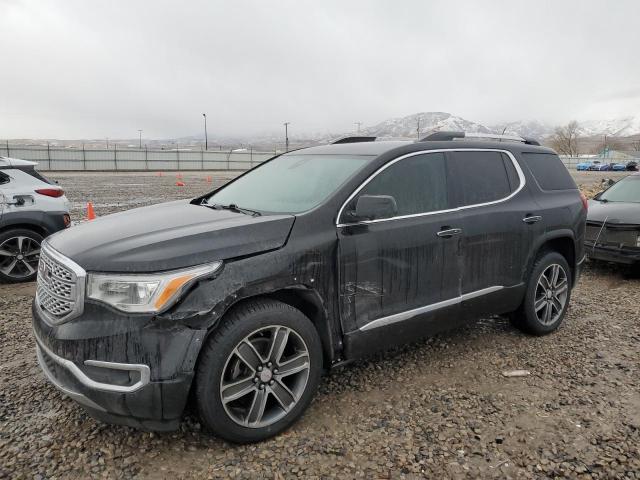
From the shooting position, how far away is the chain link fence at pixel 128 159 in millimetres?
41344

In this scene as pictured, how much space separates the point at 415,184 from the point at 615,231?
483 cm

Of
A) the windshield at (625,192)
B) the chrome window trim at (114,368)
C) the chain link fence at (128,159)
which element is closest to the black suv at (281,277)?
the chrome window trim at (114,368)

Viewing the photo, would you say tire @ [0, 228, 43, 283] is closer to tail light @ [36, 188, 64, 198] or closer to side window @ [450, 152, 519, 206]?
tail light @ [36, 188, 64, 198]

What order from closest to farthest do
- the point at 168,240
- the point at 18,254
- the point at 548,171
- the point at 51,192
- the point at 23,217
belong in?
1. the point at 168,240
2. the point at 548,171
3. the point at 23,217
4. the point at 18,254
5. the point at 51,192

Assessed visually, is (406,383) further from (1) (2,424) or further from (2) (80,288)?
(1) (2,424)

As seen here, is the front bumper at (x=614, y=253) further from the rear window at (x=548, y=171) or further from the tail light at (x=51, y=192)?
the tail light at (x=51, y=192)

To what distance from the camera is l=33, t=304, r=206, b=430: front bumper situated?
251 centimetres

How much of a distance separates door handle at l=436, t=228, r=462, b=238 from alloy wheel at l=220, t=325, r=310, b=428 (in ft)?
4.49

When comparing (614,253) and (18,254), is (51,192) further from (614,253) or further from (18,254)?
(614,253)

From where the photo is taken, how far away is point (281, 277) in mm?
2867

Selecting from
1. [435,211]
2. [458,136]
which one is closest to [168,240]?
[435,211]

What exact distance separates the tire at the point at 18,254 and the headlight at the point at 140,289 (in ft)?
13.9

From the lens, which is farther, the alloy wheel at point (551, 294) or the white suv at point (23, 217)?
the white suv at point (23, 217)

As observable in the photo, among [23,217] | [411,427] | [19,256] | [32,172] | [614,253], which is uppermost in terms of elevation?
[32,172]
